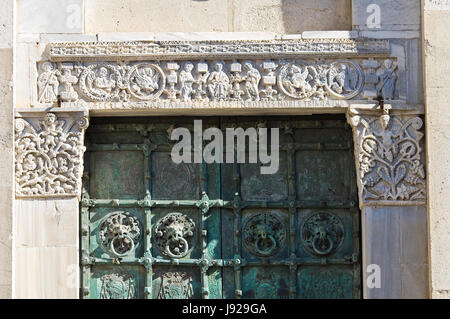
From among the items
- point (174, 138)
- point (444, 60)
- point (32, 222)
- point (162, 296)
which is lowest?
point (162, 296)

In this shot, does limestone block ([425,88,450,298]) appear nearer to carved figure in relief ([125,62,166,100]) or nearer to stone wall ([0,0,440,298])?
stone wall ([0,0,440,298])

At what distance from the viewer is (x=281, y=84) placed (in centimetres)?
877

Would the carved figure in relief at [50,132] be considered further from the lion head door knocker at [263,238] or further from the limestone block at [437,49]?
the limestone block at [437,49]

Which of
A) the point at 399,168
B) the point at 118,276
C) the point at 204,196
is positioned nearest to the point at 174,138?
the point at 204,196

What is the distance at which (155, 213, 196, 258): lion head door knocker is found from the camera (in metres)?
8.81

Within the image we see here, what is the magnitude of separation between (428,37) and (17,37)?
126 inches

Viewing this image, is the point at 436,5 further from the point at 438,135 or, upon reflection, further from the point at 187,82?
the point at 187,82

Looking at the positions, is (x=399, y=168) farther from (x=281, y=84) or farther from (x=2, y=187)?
(x=2, y=187)

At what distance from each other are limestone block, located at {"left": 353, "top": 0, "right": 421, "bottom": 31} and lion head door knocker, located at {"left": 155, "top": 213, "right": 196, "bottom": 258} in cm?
203

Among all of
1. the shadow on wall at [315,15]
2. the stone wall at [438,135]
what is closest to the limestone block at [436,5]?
the stone wall at [438,135]

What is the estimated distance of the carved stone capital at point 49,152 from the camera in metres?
8.70

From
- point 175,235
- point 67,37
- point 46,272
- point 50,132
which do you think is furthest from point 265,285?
point 67,37

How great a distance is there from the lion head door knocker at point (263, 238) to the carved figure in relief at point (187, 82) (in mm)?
1112

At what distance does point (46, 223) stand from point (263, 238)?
1675mm
